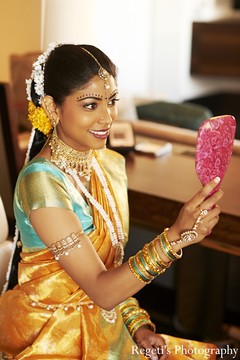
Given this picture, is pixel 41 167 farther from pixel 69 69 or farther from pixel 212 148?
pixel 212 148

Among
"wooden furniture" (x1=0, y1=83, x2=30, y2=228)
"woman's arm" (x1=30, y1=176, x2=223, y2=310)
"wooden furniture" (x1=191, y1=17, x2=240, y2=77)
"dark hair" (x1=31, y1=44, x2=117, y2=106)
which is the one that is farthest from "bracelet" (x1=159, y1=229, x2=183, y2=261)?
"wooden furniture" (x1=191, y1=17, x2=240, y2=77)

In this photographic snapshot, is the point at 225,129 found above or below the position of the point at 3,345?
above

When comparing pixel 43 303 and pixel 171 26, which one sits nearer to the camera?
pixel 43 303

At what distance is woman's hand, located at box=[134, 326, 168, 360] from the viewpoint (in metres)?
1.46

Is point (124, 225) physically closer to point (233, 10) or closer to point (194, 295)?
point (194, 295)

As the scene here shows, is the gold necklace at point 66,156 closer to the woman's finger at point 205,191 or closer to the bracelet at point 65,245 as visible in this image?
the bracelet at point 65,245

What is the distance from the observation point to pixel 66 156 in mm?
1401

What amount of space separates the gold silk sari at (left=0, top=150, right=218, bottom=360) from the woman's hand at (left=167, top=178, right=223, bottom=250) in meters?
0.25

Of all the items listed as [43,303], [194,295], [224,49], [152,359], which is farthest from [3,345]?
[224,49]

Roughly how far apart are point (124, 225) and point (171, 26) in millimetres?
4020

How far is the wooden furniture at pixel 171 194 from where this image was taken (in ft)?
6.52

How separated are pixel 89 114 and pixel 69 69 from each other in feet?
0.33

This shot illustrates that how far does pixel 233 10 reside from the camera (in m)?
6.21

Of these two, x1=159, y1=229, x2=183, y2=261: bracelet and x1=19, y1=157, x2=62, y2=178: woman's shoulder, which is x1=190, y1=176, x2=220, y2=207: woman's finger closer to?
x1=159, y1=229, x2=183, y2=261: bracelet
